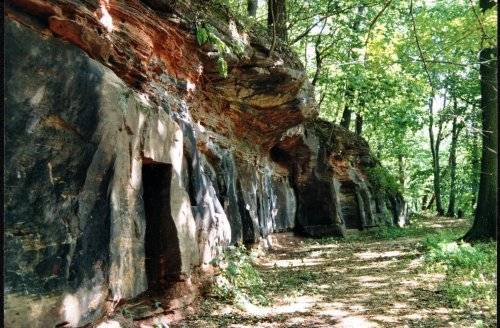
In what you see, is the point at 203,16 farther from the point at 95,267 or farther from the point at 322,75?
the point at 322,75

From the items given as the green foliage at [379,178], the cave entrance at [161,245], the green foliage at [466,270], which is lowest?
the green foliage at [466,270]

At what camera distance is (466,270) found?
8.16 m

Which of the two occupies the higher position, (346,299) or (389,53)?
(389,53)

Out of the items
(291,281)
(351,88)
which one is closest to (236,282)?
(291,281)

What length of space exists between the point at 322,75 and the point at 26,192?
14.8 metres

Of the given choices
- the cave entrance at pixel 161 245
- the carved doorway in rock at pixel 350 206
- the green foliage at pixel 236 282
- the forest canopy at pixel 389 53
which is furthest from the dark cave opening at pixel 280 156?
the cave entrance at pixel 161 245

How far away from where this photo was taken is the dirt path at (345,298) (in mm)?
5867

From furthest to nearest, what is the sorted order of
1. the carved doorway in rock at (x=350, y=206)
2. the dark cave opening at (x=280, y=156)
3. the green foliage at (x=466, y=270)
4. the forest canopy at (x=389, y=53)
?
the carved doorway in rock at (x=350, y=206)
the dark cave opening at (x=280, y=156)
the forest canopy at (x=389, y=53)
the green foliage at (x=466, y=270)

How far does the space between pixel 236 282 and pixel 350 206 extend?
43.0 feet

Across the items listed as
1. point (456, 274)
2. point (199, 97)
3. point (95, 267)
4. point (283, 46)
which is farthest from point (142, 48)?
point (456, 274)

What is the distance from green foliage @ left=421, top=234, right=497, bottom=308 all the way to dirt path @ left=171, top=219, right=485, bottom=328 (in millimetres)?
254

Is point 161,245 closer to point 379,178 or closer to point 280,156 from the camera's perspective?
point 280,156

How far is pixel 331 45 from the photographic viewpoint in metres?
15.2

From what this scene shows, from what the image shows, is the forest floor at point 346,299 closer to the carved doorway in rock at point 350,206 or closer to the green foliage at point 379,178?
the carved doorway in rock at point 350,206
